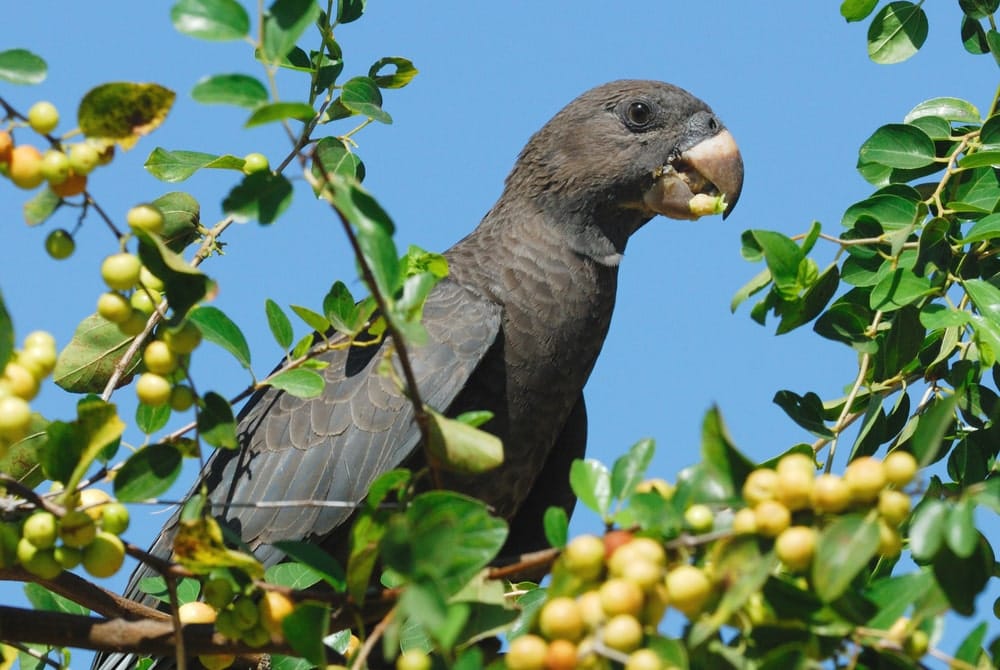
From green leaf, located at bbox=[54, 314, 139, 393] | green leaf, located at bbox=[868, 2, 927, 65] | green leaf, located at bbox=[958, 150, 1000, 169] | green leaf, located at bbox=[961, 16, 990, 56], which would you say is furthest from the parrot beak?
green leaf, located at bbox=[54, 314, 139, 393]

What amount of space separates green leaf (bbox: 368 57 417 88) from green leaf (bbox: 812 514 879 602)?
2304mm

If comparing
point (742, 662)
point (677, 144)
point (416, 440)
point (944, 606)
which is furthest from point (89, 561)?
point (677, 144)

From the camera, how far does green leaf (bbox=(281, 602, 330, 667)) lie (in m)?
1.94

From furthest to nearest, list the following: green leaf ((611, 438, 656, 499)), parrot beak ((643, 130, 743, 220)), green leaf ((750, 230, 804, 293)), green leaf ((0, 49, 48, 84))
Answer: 1. parrot beak ((643, 130, 743, 220))
2. green leaf ((750, 230, 804, 293))
3. green leaf ((0, 49, 48, 84))
4. green leaf ((611, 438, 656, 499))

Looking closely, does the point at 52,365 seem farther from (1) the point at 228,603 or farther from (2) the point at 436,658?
(2) the point at 436,658

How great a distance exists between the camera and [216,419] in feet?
7.02

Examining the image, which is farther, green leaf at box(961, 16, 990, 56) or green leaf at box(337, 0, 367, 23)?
green leaf at box(961, 16, 990, 56)

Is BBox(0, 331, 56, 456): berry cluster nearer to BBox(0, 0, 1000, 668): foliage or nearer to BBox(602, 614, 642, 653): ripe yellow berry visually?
BBox(0, 0, 1000, 668): foliage

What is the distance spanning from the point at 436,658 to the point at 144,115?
95 cm

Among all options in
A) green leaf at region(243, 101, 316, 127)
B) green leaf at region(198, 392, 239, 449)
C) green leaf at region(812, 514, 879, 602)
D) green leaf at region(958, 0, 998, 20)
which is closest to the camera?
green leaf at region(812, 514, 879, 602)

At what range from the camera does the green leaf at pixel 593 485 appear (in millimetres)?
1920

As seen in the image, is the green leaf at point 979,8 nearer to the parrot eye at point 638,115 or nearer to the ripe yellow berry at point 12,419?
the parrot eye at point 638,115

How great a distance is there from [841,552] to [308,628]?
824 mm

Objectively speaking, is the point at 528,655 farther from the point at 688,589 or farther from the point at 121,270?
the point at 121,270
